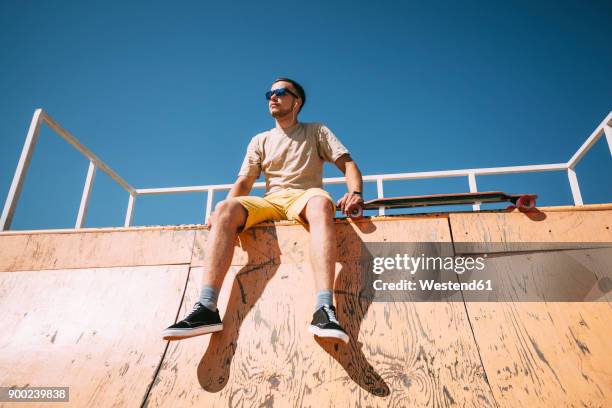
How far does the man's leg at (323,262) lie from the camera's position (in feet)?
3.99

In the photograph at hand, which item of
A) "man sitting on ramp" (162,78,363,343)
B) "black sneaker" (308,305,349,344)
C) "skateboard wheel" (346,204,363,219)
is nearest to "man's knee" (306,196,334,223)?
"man sitting on ramp" (162,78,363,343)

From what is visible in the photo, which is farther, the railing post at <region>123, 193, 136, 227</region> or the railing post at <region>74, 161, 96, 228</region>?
the railing post at <region>123, 193, 136, 227</region>

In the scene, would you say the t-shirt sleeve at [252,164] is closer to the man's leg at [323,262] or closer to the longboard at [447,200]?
the man's leg at [323,262]

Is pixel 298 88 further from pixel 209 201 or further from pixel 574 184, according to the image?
pixel 574 184

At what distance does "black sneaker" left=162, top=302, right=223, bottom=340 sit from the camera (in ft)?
4.00

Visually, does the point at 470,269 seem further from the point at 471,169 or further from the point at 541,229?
A: the point at 471,169

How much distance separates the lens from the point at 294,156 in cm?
206

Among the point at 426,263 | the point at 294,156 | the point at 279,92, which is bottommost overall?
the point at 426,263

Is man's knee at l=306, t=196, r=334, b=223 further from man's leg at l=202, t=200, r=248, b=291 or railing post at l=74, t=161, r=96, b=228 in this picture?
railing post at l=74, t=161, r=96, b=228

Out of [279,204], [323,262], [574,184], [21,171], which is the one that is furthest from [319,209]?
[574,184]

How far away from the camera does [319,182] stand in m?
2.05

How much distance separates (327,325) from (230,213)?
2.40ft

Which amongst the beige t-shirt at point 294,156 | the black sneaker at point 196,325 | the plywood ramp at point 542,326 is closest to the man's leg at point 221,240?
the black sneaker at point 196,325

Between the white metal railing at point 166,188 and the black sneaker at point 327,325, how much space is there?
1039 millimetres
